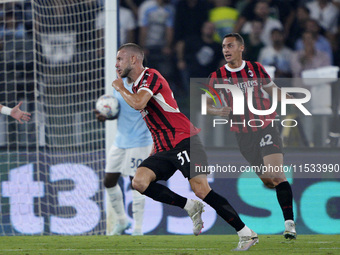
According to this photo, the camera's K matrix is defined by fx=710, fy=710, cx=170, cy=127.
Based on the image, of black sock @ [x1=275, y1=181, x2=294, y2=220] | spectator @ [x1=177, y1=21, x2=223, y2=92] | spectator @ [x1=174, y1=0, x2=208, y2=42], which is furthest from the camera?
spectator @ [x1=174, y1=0, x2=208, y2=42]

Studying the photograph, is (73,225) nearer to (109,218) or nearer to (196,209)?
(109,218)

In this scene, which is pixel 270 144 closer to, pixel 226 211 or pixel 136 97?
pixel 226 211

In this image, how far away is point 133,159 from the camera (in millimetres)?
8508

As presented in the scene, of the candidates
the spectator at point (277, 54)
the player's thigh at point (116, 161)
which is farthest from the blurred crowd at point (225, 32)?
the player's thigh at point (116, 161)

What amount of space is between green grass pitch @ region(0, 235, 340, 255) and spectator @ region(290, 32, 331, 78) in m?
4.13

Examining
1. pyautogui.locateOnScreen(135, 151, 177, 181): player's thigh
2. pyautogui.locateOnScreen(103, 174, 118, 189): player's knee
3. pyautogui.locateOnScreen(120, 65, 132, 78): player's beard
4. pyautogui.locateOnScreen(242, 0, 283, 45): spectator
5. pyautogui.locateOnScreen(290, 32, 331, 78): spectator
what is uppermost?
pyautogui.locateOnScreen(242, 0, 283, 45): spectator

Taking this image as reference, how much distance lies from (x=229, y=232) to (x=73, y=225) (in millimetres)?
1991

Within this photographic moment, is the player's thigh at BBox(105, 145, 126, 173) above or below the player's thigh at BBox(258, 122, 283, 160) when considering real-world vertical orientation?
below

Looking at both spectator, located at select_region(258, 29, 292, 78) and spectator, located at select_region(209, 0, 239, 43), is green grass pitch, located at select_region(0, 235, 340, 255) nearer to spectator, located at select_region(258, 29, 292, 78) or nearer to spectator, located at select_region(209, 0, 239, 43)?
spectator, located at select_region(258, 29, 292, 78)

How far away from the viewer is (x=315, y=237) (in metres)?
7.68

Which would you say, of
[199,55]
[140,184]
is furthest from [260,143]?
[199,55]

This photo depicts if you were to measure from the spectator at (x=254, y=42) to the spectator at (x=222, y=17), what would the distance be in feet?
1.20

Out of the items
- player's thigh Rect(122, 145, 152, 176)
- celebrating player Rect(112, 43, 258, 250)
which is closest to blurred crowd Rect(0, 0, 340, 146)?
player's thigh Rect(122, 145, 152, 176)

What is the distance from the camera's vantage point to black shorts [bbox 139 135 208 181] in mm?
6176
